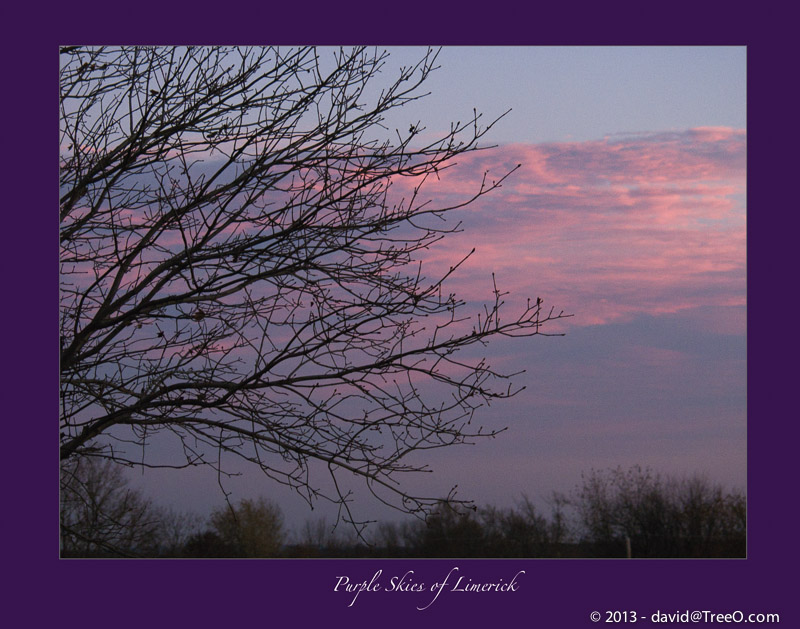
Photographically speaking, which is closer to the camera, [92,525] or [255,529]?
[92,525]

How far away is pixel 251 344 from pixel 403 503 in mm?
1304

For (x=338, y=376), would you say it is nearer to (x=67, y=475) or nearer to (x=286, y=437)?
(x=286, y=437)

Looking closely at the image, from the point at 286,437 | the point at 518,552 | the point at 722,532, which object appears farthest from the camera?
the point at 722,532

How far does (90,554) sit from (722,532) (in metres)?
17.9

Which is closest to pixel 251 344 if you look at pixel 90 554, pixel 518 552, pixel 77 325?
pixel 77 325

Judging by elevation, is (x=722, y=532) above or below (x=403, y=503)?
below

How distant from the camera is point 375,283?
16.6 feet

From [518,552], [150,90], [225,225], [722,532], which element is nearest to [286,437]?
[225,225]

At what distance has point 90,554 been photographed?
624 centimetres

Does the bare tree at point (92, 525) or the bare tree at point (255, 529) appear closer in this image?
the bare tree at point (92, 525)

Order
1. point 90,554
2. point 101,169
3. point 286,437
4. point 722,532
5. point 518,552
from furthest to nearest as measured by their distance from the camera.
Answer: point 722,532 < point 518,552 < point 90,554 < point 101,169 < point 286,437

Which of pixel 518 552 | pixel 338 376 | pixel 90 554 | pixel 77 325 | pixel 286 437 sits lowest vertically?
pixel 518 552

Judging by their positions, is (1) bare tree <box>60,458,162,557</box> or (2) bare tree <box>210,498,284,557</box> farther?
(2) bare tree <box>210,498,284,557</box>

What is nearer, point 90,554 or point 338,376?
point 338,376
